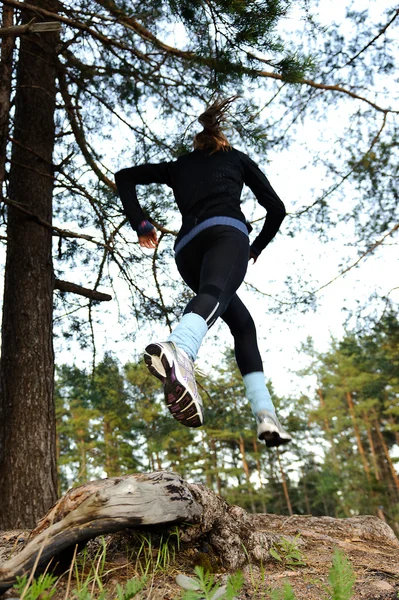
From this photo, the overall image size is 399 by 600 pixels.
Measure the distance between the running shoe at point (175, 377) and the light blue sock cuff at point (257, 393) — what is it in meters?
0.50

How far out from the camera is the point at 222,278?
2127 mm

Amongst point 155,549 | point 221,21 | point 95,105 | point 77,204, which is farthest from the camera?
point 77,204

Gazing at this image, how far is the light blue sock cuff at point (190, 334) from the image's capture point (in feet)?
6.29

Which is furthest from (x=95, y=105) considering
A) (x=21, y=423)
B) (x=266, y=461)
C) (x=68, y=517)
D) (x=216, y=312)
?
(x=266, y=461)

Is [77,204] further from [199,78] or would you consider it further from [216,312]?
[216,312]

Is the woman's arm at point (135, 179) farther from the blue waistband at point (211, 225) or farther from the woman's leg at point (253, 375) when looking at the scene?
the woman's leg at point (253, 375)

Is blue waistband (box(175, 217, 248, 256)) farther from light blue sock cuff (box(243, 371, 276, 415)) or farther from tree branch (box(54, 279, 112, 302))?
tree branch (box(54, 279, 112, 302))

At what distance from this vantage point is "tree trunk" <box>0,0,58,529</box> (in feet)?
10.8

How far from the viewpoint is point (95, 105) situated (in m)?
4.98

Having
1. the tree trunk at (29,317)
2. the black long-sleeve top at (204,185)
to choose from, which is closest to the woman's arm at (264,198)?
the black long-sleeve top at (204,185)

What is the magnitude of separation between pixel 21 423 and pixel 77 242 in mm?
2151

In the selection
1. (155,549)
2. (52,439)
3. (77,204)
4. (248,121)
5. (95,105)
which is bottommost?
(155,549)

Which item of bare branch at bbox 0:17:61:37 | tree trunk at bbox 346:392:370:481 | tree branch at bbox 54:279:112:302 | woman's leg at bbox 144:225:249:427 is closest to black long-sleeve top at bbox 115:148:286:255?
woman's leg at bbox 144:225:249:427

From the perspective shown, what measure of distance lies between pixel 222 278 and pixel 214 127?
0.84 meters
